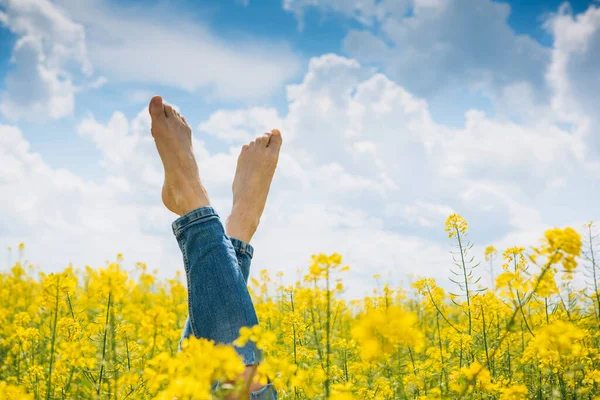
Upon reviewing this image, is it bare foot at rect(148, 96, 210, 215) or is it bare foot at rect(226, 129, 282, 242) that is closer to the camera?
bare foot at rect(148, 96, 210, 215)

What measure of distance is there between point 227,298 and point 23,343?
1.99m

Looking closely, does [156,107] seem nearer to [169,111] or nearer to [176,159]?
[169,111]

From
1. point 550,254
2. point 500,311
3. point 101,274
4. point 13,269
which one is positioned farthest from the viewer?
point 13,269

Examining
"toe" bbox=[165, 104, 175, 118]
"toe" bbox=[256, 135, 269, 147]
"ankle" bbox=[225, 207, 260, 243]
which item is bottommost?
"ankle" bbox=[225, 207, 260, 243]

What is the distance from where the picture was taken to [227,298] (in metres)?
1.59

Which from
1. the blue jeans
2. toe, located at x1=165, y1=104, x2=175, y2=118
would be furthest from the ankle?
toe, located at x1=165, y1=104, x2=175, y2=118

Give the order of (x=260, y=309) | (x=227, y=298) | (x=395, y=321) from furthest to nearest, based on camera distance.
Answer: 1. (x=260, y=309)
2. (x=227, y=298)
3. (x=395, y=321)

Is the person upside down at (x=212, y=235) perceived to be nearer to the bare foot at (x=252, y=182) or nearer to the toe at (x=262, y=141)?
the bare foot at (x=252, y=182)

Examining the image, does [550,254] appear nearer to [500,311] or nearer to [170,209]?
[500,311]

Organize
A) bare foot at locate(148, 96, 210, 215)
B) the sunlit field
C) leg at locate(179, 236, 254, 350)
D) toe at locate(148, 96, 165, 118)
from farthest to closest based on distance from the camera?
toe at locate(148, 96, 165, 118)
bare foot at locate(148, 96, 210, 215)
leg at locate(179, 236, 254, 350)
the sunlit field

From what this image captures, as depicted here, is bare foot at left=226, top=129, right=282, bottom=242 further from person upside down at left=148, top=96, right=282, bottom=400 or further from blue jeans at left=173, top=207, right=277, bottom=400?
blue jeans at left=173, top=207, right=277, bottom=400

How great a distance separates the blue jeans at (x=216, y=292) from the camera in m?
1.57

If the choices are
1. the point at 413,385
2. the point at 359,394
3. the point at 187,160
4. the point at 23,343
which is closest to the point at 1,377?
the point at 23,343

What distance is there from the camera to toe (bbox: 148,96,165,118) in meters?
3.09
